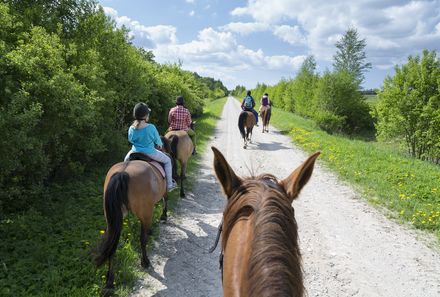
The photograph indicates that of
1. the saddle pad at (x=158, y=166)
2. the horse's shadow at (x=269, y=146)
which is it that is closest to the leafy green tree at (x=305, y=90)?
the horse's shadow at (x=269, y=146)

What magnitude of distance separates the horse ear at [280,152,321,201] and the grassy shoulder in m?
3.25

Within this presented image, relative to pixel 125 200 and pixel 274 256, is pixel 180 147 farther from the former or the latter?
pixel 274 256

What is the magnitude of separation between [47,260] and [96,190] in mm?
2818

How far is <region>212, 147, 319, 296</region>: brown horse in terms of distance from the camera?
1226 mm

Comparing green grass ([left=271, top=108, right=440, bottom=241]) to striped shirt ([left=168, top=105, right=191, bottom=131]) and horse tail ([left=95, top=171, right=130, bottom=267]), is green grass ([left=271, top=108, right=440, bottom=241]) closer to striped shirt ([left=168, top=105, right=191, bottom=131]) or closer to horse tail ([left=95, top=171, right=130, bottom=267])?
striped shirt ([left=168, top=105, right=191, bottom=131])

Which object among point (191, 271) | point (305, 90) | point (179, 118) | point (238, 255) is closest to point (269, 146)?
point (179, 118)

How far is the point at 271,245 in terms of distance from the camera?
1.28 m

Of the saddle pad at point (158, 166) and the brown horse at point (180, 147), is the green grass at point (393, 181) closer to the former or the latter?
the brown horse at point (180, 147)

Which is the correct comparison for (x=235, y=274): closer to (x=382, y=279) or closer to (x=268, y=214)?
(x=268, y=214)

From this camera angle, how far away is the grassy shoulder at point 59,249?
13.2 feet

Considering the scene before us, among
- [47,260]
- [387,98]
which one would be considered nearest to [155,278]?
[47,260]

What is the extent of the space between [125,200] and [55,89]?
97.6 inches

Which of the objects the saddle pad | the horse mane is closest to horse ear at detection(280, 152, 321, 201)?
the horse mane

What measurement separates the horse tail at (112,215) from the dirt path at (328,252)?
2.28 ft
